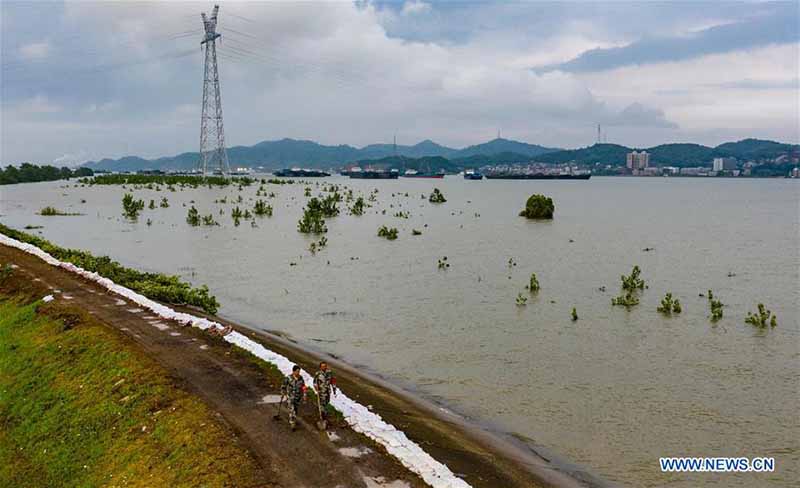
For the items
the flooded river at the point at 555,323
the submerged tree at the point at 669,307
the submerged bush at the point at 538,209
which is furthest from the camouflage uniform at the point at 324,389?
the submerged bush at the point at 538,209

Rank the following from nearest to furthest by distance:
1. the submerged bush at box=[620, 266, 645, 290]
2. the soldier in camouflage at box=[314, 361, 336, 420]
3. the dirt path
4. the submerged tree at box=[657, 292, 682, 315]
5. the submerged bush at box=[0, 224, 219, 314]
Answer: the dirt path < the soldier in camouflage at box=[314, 361, 336, 420] < the submerged bush at box=[0, 224, 219, 314] < the submerged tree at box=[657, 292, 682, 315] < the submerged bush at box=[620, 266, 645, 290]

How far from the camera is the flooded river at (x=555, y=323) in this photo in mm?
21484

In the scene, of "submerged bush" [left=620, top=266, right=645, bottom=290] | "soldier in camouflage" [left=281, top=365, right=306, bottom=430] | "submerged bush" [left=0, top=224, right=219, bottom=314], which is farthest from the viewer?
"submerged bush" [left=620, top=266, right=645, bottom=290]

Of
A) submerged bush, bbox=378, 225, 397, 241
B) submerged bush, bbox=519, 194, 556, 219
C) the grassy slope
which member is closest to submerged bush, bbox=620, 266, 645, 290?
the grassy slope

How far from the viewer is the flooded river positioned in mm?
21484

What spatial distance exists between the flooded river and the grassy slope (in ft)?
33.0

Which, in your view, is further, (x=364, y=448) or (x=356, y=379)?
(x=356, y=379)

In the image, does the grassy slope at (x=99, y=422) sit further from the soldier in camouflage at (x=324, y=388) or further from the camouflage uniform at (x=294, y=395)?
the soldier in camouflage at (x=324, y=388)

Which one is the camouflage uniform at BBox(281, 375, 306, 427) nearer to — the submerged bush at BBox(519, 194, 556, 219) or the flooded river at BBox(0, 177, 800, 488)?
the flooded river at BBox(0, 177, 800, 488)

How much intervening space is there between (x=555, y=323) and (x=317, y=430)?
2035 centimetres

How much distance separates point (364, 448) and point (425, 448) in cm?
213

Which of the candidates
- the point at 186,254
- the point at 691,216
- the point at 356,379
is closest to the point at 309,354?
the point at 356,379

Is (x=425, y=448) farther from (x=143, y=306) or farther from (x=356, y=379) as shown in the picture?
(x=143, y=306)

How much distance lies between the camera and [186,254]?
59156 mm
